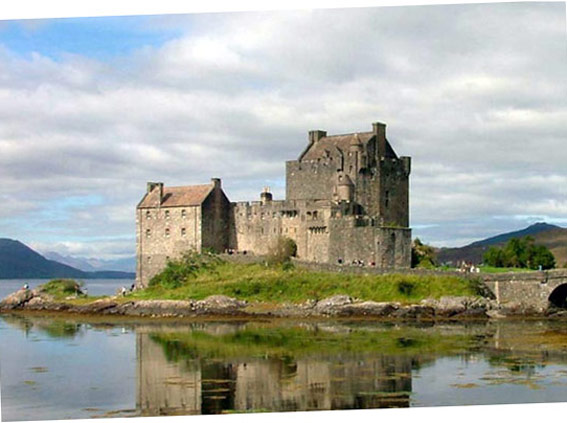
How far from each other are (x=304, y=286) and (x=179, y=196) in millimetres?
13420

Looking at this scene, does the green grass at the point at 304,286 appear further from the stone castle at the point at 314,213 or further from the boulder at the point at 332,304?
the stone castle at the point at 314,213

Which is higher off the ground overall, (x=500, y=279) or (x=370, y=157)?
(x=370, y=157)

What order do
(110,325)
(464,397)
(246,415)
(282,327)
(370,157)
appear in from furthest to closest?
(370,157)
(110,325)
(282,327)
(464,397)
(246,415)

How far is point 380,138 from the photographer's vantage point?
59.0m

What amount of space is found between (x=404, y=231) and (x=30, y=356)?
24.5 metres

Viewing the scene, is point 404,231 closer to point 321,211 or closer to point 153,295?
point 321,211

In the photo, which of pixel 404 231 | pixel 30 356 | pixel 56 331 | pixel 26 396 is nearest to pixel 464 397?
pixel 26 396

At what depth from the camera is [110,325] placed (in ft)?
154

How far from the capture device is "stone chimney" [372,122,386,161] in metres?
58.8

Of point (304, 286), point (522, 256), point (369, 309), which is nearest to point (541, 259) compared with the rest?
point (522, 256)

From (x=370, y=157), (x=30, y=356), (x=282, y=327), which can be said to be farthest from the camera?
(x=370, y=157)

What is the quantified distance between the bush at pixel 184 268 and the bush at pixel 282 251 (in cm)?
327

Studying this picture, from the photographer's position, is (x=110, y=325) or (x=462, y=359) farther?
(x=110, y=325)

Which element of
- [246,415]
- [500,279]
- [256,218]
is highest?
[256,218]
